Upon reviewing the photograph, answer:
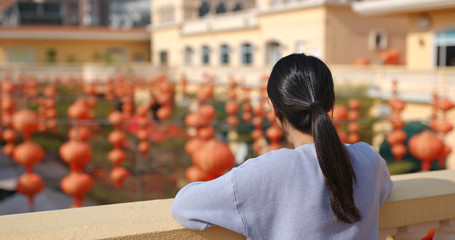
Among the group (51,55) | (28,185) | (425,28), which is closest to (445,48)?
(425,28)

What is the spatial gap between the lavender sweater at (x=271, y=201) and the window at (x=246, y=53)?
2680 cm

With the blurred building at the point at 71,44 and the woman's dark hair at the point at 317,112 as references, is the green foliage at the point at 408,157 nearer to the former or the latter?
the woman's dark hair at the point at 317,112

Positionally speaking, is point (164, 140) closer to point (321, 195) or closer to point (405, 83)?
point (405, 83)

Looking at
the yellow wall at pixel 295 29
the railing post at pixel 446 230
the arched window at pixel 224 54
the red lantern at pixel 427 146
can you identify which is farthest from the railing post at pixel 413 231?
the arched window at pixel 224 54

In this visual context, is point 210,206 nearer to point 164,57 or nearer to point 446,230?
point 446,230

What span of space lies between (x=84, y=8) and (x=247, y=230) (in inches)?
2740

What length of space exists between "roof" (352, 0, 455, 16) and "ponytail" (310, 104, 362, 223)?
16.7m

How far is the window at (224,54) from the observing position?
30797 mm

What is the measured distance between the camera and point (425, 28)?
19406 mm

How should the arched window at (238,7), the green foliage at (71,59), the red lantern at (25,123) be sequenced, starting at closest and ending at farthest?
the red lantern at (25,123) < the arched window at (238,7) < the green foliage at (71,59)

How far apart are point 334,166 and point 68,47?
4347 centimetres

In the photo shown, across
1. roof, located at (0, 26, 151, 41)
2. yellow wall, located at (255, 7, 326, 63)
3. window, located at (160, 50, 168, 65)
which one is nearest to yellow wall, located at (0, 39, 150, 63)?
roof, located at (0, 26, 151, 41)

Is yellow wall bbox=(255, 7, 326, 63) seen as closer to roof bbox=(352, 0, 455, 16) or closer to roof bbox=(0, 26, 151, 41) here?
roof bbox=(352, 0, 455, 16)

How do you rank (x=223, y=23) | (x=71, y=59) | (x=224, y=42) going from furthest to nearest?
(x=71, y=59)
(x=224, y=42)
(x=223, y=23)
